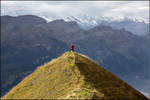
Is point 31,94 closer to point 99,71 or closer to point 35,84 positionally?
point 35,84

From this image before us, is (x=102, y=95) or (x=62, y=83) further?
(x=62, y=83)

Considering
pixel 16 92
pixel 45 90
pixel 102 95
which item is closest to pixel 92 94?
pixel 102 95

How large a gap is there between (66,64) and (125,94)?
6277mm

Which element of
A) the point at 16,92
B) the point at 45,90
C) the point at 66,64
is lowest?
the point at 16,92

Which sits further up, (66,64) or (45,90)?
(66,64)

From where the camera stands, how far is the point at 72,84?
731 inches

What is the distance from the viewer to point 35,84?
71.2ft

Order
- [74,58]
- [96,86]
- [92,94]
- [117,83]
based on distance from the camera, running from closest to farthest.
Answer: [92,94]
[96,86]
[117,83]
[74,58]

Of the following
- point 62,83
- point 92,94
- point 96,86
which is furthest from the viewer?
point 62,83

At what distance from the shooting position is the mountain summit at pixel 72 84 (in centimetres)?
1728

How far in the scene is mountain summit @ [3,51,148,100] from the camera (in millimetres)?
17281

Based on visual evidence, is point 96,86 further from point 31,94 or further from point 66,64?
point 31,94

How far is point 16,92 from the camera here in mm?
23062

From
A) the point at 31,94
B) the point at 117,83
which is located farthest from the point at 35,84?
the point at 117,83
